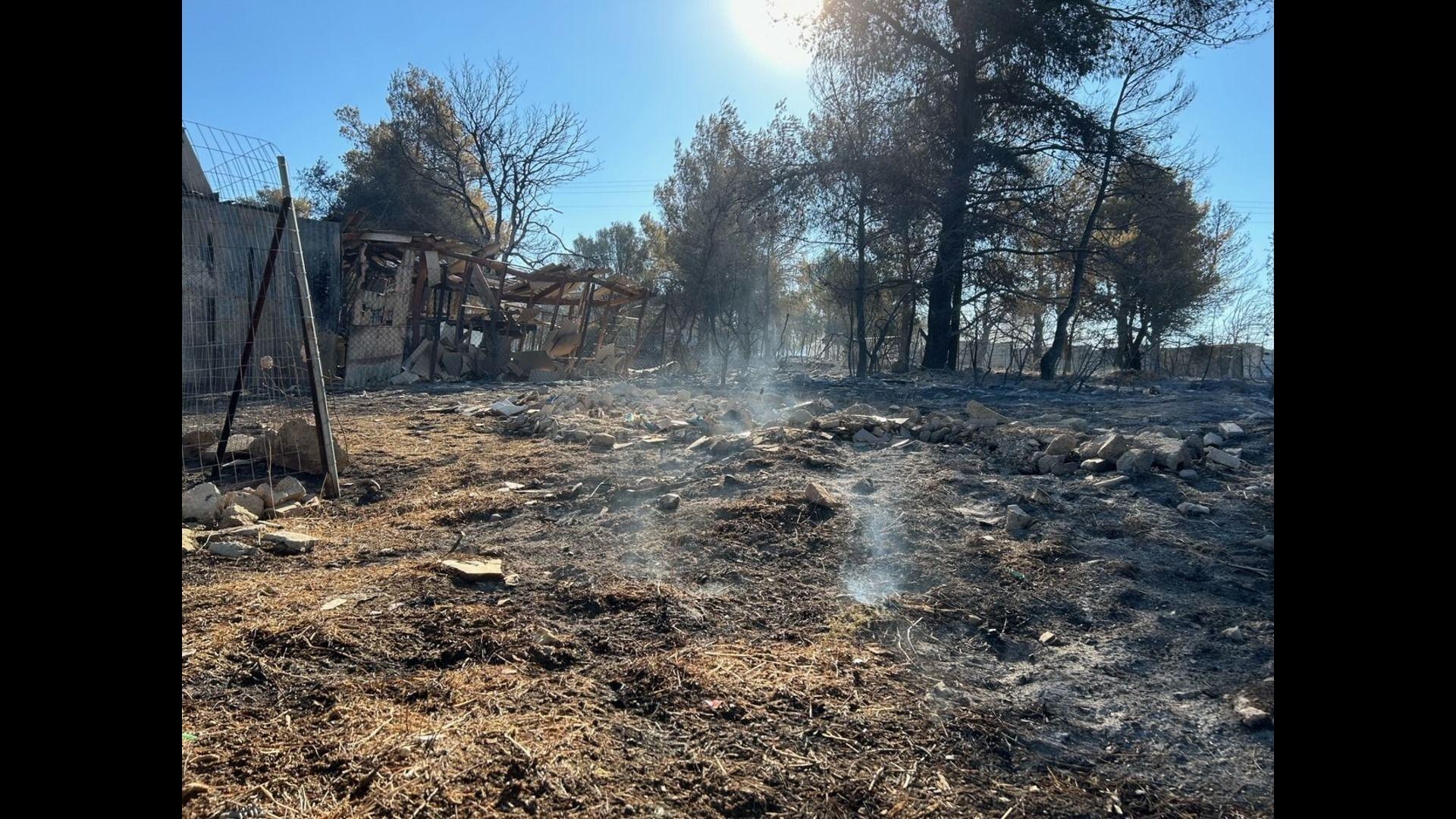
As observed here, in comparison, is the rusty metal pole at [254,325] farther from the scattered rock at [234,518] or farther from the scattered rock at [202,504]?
the scattered rock at [234,518]

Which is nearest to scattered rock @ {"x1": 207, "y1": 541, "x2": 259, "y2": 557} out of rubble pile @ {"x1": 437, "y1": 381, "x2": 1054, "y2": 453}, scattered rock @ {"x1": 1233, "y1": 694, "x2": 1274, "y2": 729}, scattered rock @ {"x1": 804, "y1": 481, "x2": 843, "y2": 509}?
scattered rock @ {"x1": 804, "y1": 481, "x2": 843, "y2": 509}

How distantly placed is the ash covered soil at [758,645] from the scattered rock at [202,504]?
279mm

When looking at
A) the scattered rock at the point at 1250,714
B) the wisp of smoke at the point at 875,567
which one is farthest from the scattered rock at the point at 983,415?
the scattered rock at the point at 1250,714

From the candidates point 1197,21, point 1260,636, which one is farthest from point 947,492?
point 1197,21

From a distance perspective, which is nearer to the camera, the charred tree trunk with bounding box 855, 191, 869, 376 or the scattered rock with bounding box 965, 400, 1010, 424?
the scattered rock with bounding box 965, 400, 1010, 424

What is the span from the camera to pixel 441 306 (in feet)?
54.2

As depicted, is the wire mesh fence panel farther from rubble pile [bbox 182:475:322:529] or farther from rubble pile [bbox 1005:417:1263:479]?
rubble pile [bbox 1005:417:1263:479]

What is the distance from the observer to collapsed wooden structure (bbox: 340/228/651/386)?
604 inches

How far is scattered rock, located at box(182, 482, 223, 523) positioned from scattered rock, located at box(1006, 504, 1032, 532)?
16.9 ft

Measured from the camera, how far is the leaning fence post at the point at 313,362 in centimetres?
564

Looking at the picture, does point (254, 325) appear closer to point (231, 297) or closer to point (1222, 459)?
point (231, 297)

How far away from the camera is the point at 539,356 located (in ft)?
58.2
